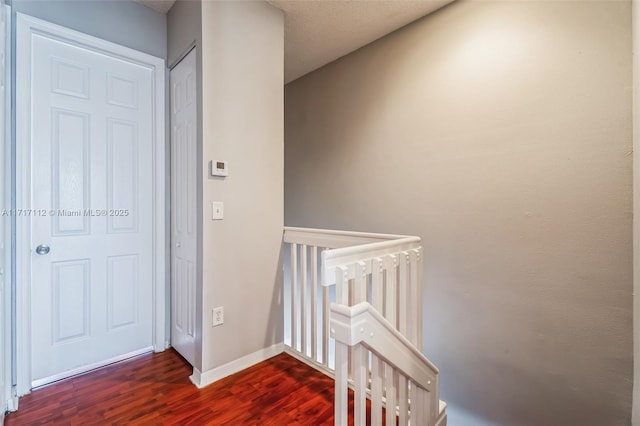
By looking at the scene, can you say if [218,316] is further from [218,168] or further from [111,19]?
[111,19]

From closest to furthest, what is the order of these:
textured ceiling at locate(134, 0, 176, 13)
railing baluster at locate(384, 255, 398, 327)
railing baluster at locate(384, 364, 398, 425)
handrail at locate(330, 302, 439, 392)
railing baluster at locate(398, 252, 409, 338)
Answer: handrail at locate(330, 302, 439, 392) < railing baluster at locate(384, 364, 398, 425) < railing baluster at locate(384, 255, 398, 327) < railing baluster at locate(398, 252, 409, 338) < textured ceiling at locate(134, 0, 176, 13)

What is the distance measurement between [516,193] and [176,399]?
246 centimetres

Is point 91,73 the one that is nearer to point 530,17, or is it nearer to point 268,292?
point 268,292

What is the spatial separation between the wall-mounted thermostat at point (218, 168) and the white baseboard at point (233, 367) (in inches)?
50.3

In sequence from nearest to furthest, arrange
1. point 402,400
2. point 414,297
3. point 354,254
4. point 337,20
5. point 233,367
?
point 354,254 → point 402,400 → point 414,297 → point 233,367 → point 337,20

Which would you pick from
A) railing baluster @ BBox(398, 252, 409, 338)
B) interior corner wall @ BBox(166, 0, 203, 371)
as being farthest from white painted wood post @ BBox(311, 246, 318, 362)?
interior corner wall @ BBox(166, 0, 203, 371)

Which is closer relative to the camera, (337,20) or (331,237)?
(331,237)

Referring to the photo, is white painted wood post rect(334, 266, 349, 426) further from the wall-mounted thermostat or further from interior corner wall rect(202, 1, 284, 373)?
the wall-mounted thermostat

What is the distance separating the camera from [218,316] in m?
1.94

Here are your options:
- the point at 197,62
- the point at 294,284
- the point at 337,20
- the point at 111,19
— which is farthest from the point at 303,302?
the point at 111,19

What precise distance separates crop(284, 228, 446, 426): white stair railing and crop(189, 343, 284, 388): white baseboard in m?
0.39

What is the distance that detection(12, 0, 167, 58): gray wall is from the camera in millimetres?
1846

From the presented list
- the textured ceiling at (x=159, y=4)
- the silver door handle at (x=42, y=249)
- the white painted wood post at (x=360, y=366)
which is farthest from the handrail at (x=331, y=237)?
the textured ceiling at (x=159, y=4)

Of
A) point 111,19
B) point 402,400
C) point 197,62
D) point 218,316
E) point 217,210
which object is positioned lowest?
point 402,400
